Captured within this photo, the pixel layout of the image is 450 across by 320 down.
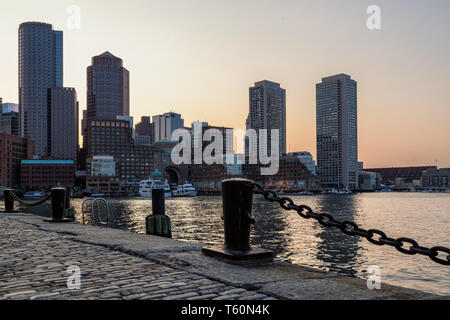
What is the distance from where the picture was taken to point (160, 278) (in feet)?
17.3

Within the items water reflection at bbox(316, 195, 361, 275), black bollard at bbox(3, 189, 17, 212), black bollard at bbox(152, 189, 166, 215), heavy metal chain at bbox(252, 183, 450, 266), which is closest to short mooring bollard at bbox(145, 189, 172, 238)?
black bollard at bbox(152, 189, 166, 215)

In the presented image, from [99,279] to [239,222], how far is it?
2.20 meters

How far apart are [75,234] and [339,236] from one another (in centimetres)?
2537

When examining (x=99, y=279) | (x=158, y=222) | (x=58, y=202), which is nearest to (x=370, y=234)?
(x=99, y=279)

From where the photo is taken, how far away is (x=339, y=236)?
106 ft

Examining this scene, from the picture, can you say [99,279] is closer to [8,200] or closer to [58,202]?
[58,202]

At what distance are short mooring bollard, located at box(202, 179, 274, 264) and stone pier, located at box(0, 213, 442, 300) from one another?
0.20 m

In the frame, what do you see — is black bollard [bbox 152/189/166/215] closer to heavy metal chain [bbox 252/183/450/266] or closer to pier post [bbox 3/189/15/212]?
heavy metal chain [bbox 252/183/450/266]

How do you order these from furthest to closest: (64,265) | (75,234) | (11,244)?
(75,234)
(11,244)
(64,265)

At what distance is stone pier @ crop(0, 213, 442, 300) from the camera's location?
14.7 ft

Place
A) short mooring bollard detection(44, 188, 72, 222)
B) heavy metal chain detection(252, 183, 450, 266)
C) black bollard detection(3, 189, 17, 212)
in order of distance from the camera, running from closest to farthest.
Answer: heavy metal chain detection(252, 183, 450, 266) → short mooring bollard detection(44, 188, 72, 222) → black bollard detection(3, 189, 17, 212)

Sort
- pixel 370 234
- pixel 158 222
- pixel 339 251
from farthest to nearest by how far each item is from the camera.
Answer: pixel 339 251 → pixel 158 222 → pixel 370 234
